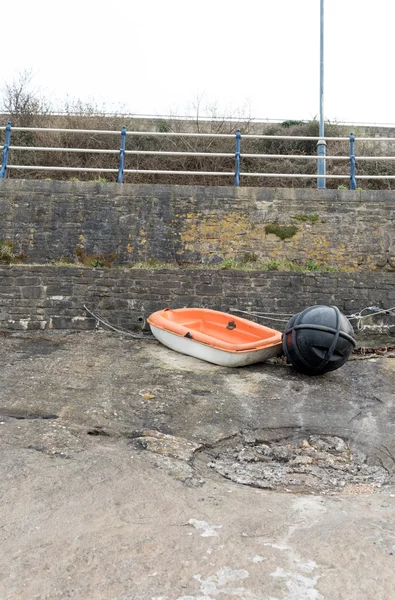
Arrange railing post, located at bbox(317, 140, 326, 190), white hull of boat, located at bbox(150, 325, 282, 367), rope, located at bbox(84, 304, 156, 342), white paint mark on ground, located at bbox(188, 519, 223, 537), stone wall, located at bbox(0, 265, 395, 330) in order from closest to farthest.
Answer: white paint mark on ground, located at bbox(188, 519, 223, 537) < white hull of boat, located at bbox(150, 325, 282, 367) < rope, located at bbox(84, 304, 156, 342) < stone wall, located at bbox(0, 265, 395, 330) < railing post, located at bbox(317, 140, 326, 190)

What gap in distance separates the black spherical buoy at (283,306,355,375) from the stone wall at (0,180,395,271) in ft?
8.48

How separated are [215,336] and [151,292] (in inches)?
57.4

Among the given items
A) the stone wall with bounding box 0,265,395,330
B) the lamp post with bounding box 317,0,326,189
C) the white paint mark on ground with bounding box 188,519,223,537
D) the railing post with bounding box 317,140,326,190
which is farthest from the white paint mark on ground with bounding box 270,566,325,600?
the railing post with bounding box 317,140,326,190

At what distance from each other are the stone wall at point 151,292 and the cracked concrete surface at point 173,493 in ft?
5.31

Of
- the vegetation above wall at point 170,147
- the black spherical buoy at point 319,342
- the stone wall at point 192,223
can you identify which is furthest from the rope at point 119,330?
the vegetation above wall at point 170,147

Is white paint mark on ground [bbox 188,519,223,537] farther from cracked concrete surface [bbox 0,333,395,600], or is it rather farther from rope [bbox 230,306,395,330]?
rope [bbox 230,306,395,330]

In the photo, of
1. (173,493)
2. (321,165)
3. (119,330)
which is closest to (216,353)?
(119,330)

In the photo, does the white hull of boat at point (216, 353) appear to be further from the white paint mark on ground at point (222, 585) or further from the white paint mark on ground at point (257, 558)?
the white paint mark on ground at point (222, 585)

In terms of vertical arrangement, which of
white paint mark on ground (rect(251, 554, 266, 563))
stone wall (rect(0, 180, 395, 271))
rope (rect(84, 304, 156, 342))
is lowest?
white paint mark on ground (rect(251, 554, 266, 563))

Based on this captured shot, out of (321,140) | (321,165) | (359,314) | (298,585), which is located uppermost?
(321,140)

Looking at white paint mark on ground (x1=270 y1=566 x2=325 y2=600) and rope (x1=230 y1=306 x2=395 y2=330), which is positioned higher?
rope (x1=230 y1=306 x2=395 y2=330)

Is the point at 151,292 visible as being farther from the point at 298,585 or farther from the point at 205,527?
the point at 298,585

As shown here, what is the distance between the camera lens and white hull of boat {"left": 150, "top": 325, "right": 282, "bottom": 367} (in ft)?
25.5

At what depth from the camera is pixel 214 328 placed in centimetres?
871
